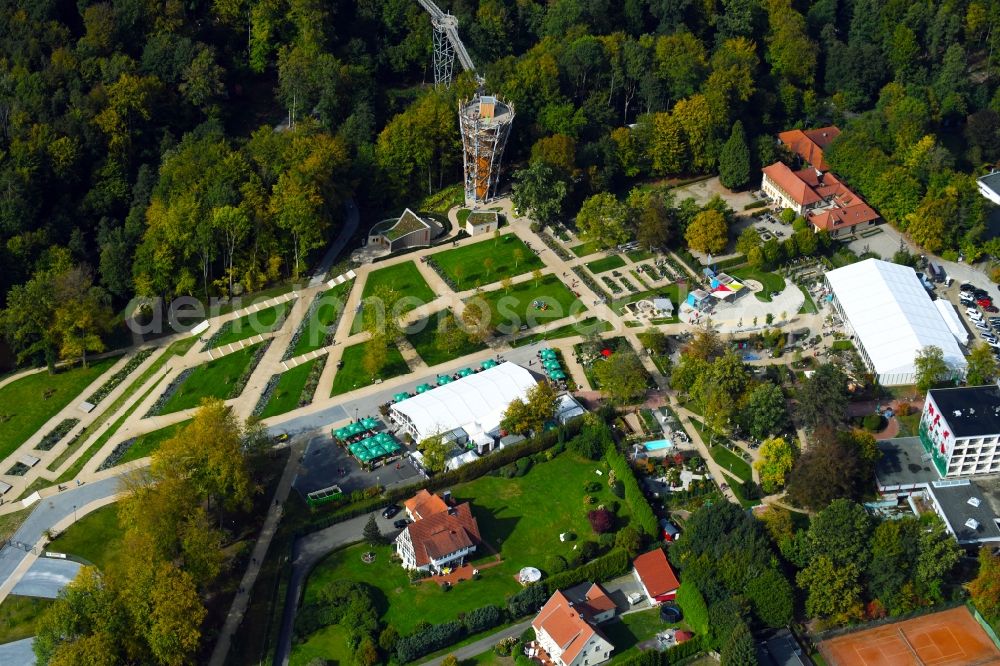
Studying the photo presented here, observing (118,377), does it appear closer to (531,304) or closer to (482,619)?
(531,304)

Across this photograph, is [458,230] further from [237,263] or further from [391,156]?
[237,263]

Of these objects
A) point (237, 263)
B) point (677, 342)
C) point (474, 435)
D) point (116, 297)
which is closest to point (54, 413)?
point (116, 297)

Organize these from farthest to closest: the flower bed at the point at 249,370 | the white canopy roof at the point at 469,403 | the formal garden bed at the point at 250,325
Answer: the formal garden bed at the point at 250,325, the flower bed at the point at 249,370, the white canopy roof at the point at 469,403

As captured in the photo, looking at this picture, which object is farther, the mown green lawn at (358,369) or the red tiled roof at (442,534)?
the mown green lawn at (358,369)

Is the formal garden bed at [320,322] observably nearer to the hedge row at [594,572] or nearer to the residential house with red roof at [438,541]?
the residential house with red roof at [438,541]

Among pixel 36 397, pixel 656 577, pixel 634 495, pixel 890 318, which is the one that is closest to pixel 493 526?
pixel 634 495

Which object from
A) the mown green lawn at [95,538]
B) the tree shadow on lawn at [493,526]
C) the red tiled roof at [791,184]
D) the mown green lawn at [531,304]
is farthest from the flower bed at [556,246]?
the mown green lawn at [95,538]

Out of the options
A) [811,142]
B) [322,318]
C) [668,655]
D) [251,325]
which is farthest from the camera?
[811,142]
